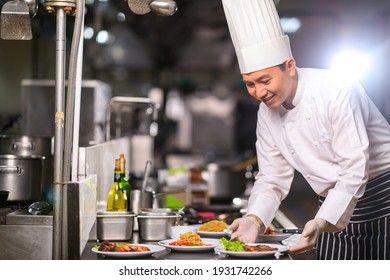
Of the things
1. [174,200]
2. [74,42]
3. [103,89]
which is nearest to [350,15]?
[174,200]

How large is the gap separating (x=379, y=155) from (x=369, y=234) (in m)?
0.36

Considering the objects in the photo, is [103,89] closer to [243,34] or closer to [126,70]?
[243,34]

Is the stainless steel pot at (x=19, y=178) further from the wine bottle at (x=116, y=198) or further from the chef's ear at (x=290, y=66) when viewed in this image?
the chef's ear at (x=290, y=66)

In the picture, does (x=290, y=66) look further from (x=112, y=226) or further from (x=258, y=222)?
(x=112, y=226)

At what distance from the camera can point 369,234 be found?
10.7 feet

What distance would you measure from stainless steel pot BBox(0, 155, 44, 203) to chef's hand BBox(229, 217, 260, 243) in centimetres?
89

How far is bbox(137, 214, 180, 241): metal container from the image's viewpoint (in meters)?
3.16

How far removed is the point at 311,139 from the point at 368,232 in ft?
1.76

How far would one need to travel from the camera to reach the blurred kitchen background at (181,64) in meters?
3.53

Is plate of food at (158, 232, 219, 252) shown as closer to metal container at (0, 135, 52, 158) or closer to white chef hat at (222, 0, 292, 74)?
white chef hat at (222, 0, 292, 74)

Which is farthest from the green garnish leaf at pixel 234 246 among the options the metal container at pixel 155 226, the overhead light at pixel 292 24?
the overhead light at pixel 292 24

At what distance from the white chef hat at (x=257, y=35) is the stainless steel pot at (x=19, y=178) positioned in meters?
1.01

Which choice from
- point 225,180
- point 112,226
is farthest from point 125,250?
point 225,180

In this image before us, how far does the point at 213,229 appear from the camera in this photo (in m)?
3.17
